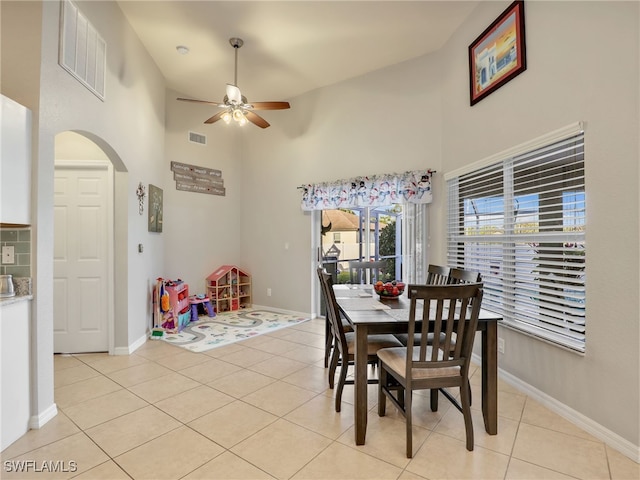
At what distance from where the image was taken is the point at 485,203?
10.6 ft

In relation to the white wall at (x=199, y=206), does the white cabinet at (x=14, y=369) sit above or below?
below

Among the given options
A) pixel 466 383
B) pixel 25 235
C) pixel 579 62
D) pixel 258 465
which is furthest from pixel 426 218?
pixel 25 235

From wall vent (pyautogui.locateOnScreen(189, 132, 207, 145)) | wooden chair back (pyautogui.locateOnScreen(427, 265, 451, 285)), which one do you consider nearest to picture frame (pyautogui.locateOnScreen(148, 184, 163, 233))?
wall vent (pyautogui.locateOnScreen(189, 132, 207, 145))

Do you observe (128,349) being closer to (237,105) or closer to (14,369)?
(14,369)

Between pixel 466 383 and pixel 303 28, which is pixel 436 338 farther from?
pixel 303 28

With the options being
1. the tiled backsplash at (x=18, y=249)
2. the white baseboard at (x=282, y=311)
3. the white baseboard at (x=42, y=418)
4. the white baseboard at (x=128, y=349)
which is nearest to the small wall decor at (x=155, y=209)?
the white baseboard at (x=128, y=349)

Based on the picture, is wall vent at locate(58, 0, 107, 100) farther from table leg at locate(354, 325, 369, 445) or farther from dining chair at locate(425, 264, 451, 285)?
dining chair at locate(425, 264, 451, 285)

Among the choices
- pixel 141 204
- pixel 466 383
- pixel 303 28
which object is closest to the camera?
pixel 466 383

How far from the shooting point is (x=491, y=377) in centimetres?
212

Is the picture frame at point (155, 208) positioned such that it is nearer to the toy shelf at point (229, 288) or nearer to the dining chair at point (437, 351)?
the toy shelf at point (229, 288)

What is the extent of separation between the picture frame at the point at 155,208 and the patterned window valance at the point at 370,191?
1.98m

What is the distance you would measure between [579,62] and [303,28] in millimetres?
2579

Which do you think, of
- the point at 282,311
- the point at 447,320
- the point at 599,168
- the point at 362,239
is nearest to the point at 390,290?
the point at 447,320

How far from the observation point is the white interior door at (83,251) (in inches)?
139
